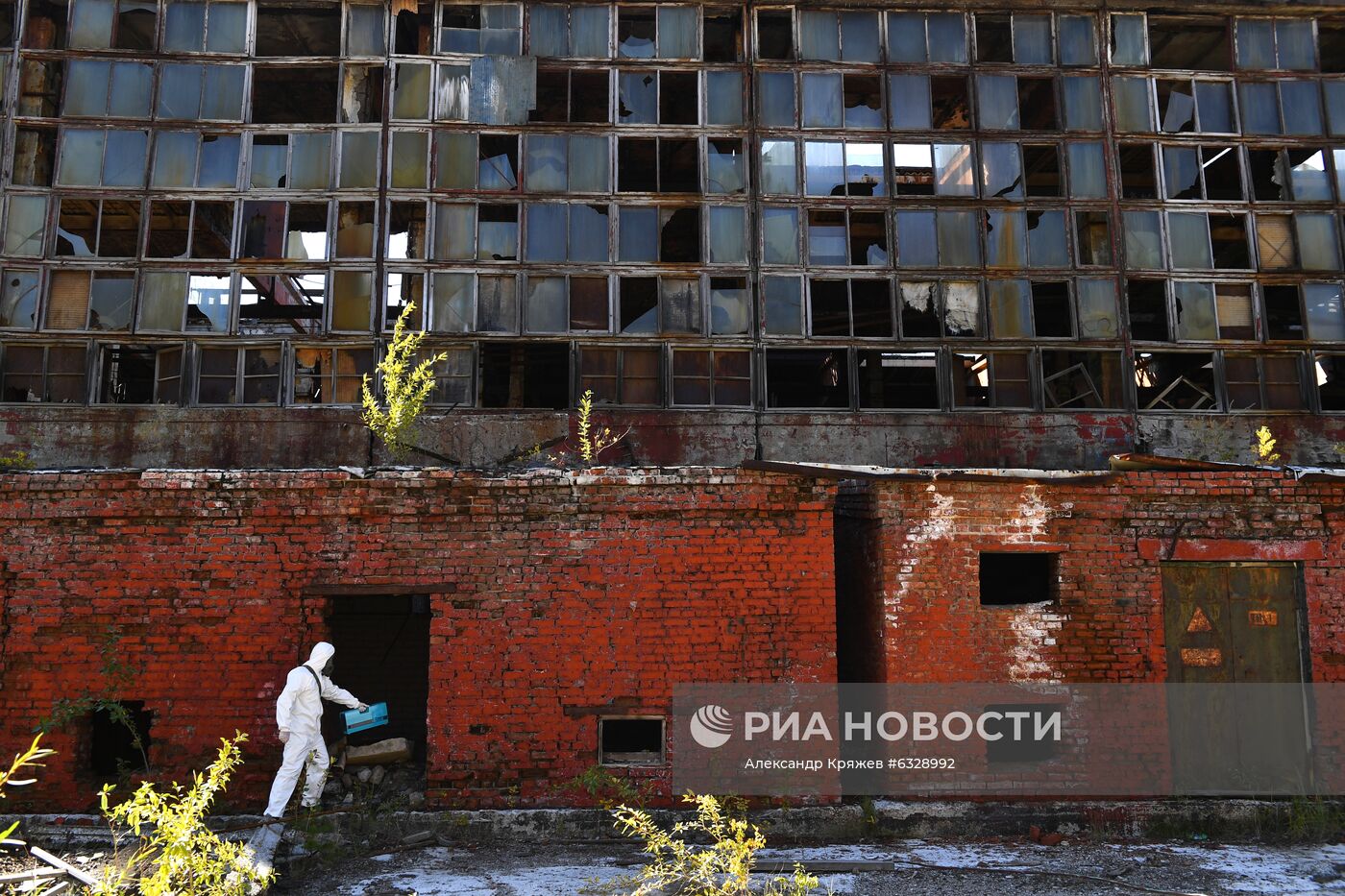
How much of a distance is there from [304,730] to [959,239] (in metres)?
11.4

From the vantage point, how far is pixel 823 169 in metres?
13.4

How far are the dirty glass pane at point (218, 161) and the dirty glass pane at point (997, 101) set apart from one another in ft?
38.6

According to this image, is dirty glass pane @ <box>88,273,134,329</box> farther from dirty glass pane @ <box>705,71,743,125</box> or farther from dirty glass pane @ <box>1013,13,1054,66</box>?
dirty glass pane @ <box>1013,13,1054,66</box>

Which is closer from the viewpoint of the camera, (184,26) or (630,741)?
(630,741)

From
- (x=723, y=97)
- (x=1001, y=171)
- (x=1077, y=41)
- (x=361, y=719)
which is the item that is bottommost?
(x=361, y=719)

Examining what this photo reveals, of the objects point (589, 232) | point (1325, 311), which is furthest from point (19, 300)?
point (1325, 311)

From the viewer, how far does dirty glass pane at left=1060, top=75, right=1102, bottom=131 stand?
13.5 meters

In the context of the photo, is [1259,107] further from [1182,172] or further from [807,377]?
[807,377]

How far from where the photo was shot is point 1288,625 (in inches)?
321

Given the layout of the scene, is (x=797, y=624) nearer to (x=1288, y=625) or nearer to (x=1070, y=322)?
(x=1288, y=625)

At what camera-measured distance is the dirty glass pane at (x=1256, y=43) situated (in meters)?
13.8

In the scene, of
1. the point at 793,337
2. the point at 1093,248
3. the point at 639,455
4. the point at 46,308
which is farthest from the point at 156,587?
the point at 1093,248

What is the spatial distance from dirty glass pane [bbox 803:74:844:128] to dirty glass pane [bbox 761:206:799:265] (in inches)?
59.8

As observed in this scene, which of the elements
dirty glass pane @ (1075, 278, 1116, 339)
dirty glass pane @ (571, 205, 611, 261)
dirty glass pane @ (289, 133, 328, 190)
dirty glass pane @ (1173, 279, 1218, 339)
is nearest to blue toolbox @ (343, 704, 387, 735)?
dirty glass pane @ (571, 205, 611, 261)
